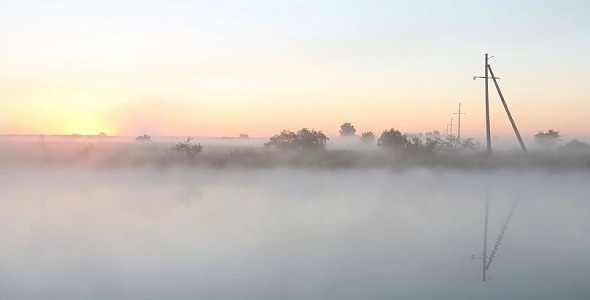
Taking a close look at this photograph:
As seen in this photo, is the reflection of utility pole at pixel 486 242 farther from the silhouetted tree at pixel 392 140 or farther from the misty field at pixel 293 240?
the silhouetted tree at pixel 392 140

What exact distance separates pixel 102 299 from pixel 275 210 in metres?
8.65

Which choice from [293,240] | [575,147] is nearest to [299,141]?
[575,147]

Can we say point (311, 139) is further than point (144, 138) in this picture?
No

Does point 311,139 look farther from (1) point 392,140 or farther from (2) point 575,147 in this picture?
(2) point 575,147

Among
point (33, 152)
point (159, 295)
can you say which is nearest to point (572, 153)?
point (159, 295)

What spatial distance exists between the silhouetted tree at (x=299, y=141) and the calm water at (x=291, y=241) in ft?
35.0

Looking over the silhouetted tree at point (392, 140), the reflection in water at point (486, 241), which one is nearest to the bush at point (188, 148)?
the silhouetted tree at point (392, 140)

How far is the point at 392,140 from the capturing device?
1298 inches

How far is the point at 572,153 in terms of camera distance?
28047 millimetres

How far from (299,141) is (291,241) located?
72.5 ft

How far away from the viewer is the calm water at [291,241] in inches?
303

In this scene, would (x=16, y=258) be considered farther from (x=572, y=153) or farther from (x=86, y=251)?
(x=572, y=153)

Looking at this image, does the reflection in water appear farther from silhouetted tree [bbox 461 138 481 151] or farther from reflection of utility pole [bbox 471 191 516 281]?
silhouetted tree [bbox 461 138 481 151]

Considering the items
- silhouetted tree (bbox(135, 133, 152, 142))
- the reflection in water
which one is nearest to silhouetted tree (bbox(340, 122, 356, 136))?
silhouetted tree (bbox(135, 133, 152, 142))
